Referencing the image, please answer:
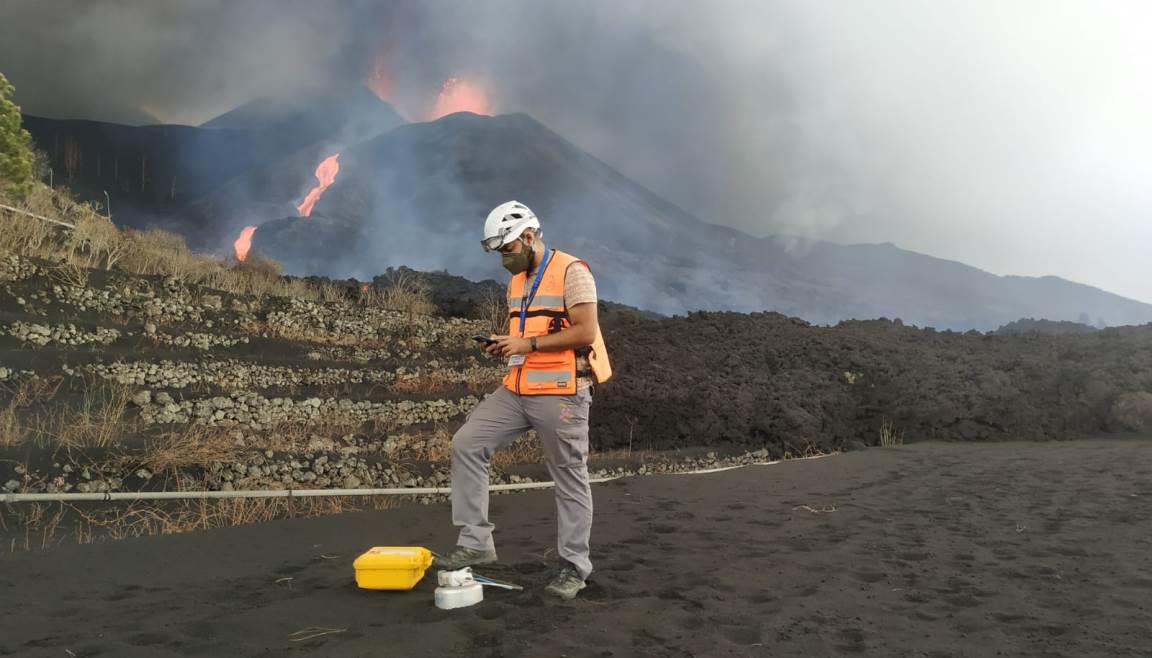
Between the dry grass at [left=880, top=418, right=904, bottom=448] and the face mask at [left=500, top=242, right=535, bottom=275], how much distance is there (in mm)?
10766

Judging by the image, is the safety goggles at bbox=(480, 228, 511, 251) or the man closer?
the man

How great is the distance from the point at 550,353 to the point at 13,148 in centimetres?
2330

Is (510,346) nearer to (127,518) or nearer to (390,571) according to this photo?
(390,571)

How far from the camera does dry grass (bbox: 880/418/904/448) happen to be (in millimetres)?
13695

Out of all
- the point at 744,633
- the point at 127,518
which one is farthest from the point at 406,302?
the point at 744,633

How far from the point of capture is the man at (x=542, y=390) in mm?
4379

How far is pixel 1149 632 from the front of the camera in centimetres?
363

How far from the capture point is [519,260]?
4617mm

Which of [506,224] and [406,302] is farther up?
[406,302]

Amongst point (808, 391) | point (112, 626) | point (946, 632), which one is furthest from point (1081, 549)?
point (808, 391)

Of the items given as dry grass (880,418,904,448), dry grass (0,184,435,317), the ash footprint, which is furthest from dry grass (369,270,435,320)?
the ash footprint

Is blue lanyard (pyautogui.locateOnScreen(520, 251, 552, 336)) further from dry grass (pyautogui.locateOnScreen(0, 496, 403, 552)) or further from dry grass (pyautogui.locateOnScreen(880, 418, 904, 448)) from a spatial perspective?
dry grass (pyautogui.locateOnScreen(880, 418, 904, 448))

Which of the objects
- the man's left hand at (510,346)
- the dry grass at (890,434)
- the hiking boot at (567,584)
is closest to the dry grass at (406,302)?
the dry grass at (890,434)

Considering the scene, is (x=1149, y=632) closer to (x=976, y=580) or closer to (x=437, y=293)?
(x=976, y=580)
